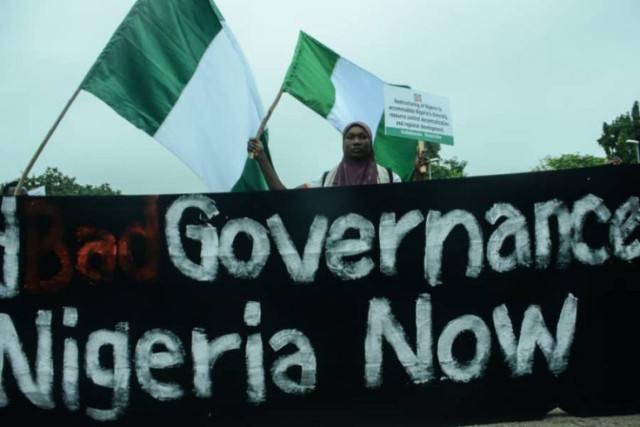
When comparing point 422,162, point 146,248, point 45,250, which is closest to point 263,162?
point 422,162

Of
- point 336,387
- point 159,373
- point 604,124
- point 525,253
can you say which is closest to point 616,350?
point 525,253

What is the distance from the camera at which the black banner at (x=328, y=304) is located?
336 centimetres

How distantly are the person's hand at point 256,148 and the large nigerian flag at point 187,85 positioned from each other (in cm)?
18

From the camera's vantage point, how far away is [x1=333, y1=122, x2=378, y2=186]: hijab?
471cm

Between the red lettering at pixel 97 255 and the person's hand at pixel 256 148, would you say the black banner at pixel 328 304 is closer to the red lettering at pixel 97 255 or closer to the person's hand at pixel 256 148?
the red lettering at pixel 97 255

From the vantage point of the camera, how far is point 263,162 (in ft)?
16.3

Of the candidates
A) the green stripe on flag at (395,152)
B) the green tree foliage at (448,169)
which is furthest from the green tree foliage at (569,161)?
the green stripe on flag at (395,152)

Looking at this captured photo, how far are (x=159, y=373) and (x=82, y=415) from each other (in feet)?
1.23

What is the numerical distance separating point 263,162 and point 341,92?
1.17m

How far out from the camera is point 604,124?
2498 inches

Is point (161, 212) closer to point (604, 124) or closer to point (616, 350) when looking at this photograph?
point (616, 350)

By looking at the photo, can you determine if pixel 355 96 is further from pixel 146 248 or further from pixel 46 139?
pixel 146 248

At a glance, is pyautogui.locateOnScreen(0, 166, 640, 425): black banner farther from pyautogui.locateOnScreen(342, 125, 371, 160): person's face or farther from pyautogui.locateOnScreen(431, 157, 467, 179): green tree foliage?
pyautogui.locateOnScreen(431, 157, 467, 179): green tree foliage

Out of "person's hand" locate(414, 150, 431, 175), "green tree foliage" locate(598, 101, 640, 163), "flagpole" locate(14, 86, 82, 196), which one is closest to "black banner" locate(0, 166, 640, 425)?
"flagpole" locate(14, 86, 82, 196)
